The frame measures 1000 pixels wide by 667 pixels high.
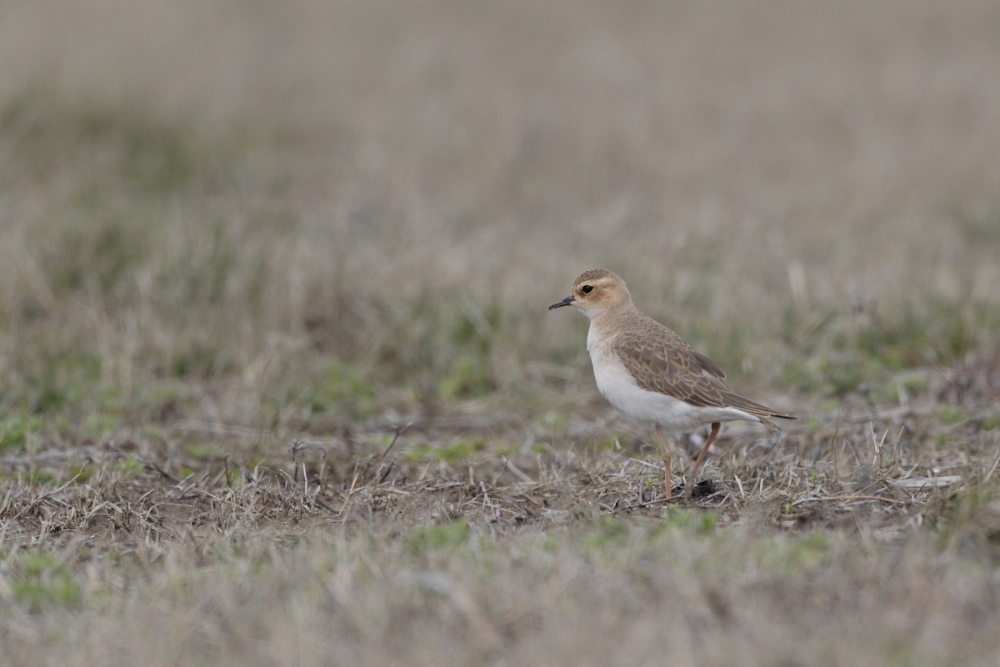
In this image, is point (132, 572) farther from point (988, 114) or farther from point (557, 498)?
point (988, 114)

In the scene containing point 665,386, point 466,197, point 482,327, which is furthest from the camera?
point 466,197

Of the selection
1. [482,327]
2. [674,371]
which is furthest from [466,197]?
[674,371]

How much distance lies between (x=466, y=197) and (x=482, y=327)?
13.1 ft

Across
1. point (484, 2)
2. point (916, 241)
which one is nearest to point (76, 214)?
point (916, 241)

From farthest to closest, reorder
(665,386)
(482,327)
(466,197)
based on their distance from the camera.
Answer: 1. (466,197)
2. (482,327)
3. (665,386)

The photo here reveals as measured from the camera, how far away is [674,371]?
5.25 meters

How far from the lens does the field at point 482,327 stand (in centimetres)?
375

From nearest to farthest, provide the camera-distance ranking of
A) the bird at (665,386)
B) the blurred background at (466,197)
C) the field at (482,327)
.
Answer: the field at (482,327) < the bird at (665,386) < the blurred background at (466,197)

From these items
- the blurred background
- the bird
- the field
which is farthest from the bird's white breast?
the blurred background

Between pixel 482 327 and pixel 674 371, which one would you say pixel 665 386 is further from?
pixel 482 327

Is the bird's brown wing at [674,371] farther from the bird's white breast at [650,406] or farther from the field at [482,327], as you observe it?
the field at [482,327]

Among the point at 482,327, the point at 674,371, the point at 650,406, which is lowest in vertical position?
the point at 482,327

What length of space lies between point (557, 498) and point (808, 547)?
137 centimetres

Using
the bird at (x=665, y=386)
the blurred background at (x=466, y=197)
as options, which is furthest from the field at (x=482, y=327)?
the bird at (x=665, y=386)
